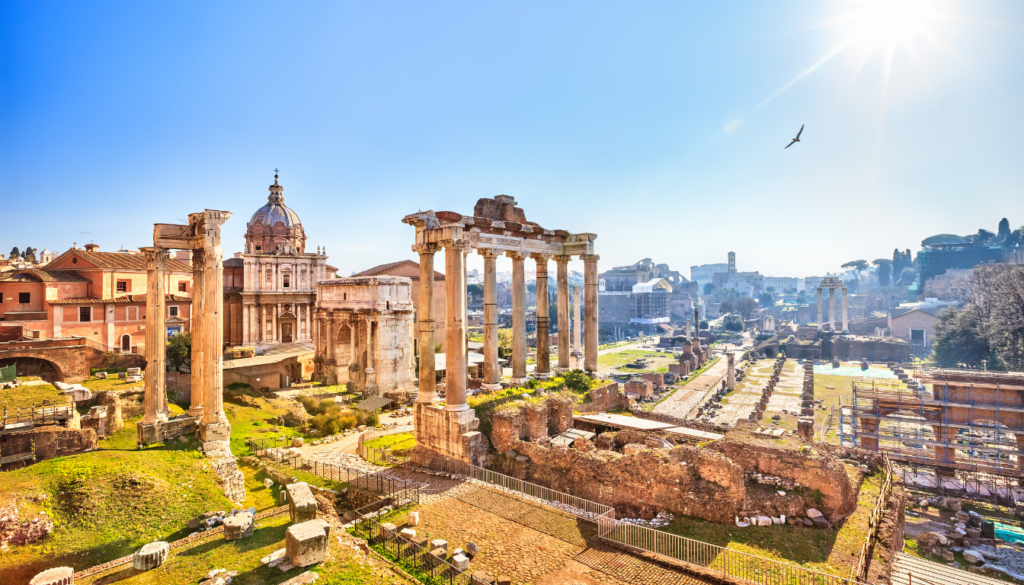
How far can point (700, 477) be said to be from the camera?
11.6m

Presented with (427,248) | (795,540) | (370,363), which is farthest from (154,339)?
(795,540)

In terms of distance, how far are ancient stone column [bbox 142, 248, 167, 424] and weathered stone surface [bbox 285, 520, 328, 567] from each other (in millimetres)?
9638

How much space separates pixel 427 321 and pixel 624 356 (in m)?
64.4

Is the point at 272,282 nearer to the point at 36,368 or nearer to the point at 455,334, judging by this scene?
the point at 36,368

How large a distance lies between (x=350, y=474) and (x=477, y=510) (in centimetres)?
519

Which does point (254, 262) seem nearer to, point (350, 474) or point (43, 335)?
point (43, 335)

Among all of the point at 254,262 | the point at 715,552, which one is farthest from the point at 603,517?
the point at 254,262

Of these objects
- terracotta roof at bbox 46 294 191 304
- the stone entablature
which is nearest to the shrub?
the stone entablature

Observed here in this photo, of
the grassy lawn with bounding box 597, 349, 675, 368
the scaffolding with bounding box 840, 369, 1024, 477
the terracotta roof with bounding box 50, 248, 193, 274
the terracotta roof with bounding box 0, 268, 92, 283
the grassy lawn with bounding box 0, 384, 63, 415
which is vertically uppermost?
the terracotta roof with bounding box 50, 248, 193, 274

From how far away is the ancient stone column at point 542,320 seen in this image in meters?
19.0

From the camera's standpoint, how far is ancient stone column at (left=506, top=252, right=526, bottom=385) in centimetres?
1800

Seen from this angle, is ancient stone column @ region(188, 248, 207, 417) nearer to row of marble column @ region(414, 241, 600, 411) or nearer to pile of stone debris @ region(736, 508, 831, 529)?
row of marble column @ region(414, 241, 600, 411)

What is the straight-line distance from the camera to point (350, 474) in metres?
14.6

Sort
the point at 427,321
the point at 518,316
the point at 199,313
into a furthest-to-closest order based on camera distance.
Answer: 1. the point at 518,316
2. the point at 199,313
3. the point at 427,321
